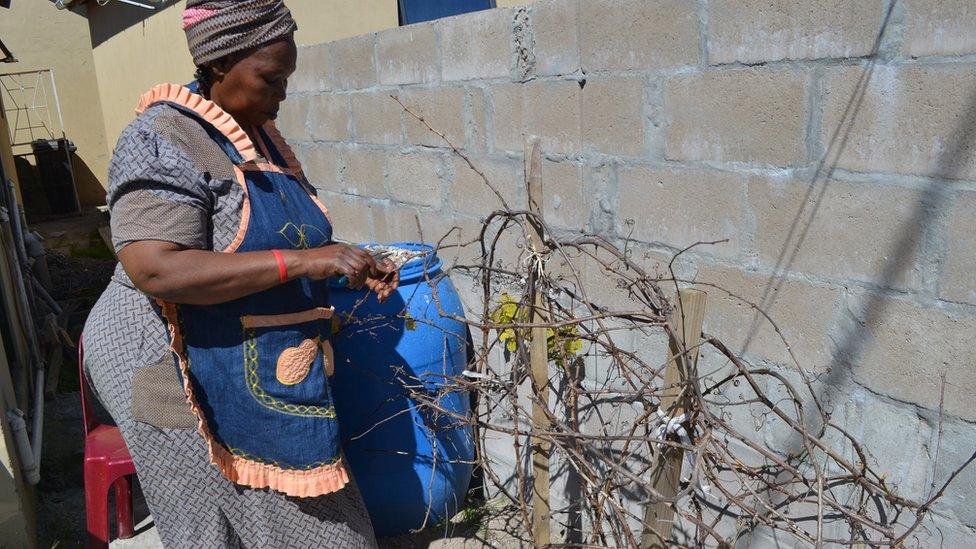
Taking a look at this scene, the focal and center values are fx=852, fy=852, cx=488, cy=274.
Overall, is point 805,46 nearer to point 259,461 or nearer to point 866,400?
point 866,400

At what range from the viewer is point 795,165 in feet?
6.79

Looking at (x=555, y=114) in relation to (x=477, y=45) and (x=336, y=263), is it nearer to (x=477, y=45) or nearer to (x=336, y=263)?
(x=477, y=45)

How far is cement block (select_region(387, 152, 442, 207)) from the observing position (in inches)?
134

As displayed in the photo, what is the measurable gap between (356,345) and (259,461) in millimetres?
785

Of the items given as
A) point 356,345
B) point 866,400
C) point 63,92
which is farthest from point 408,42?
point 63,92

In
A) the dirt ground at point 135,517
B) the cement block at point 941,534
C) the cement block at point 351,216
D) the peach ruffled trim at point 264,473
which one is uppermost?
the cement block at point 351,216

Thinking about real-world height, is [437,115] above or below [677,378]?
above

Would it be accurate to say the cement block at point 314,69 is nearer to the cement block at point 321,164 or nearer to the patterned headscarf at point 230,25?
the cement block at point 321,164

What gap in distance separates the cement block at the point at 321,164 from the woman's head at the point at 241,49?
2.02 metres

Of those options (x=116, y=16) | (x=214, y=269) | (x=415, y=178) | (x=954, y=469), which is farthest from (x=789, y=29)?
(x=116, y=16)

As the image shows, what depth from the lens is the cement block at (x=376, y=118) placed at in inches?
141

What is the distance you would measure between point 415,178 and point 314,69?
39.0 inches

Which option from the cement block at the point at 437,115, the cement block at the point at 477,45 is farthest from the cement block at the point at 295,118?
the cement block at the point at 477,45

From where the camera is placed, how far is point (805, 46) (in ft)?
6.55
